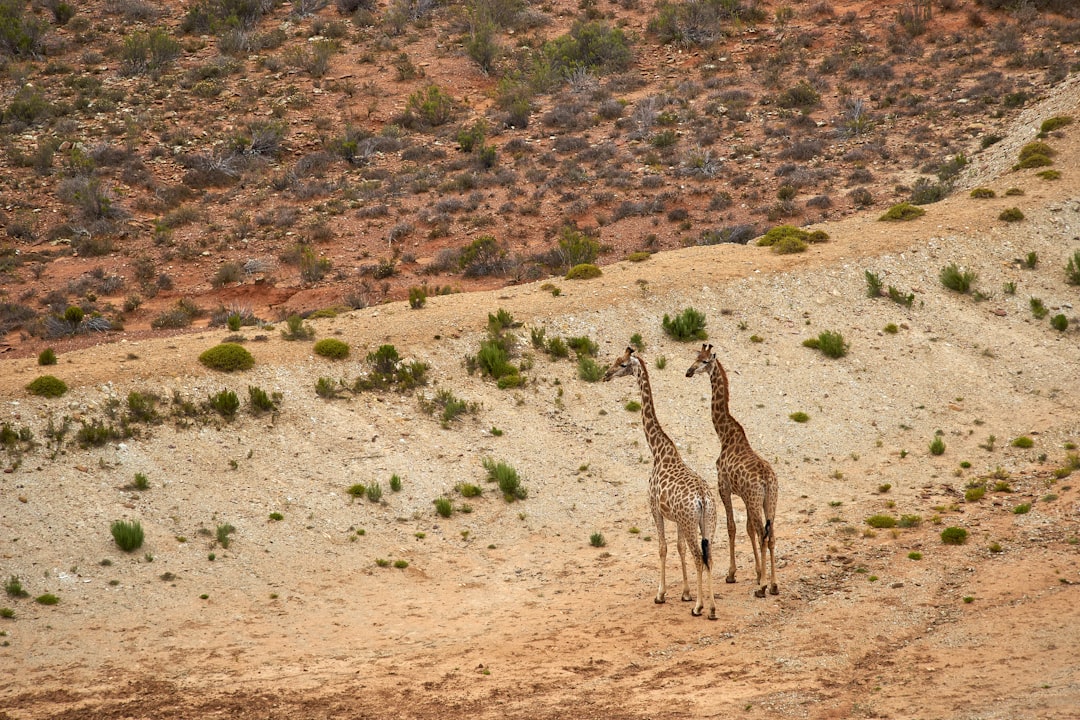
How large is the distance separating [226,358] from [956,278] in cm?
1881

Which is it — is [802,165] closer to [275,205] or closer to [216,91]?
[275,205]

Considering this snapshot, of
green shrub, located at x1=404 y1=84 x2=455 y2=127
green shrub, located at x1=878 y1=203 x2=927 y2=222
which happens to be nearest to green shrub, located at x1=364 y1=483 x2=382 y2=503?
green shrub, located at x1=878 y1=203 x2=927 y2=222

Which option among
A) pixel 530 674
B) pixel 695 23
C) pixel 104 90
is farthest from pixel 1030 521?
pixel 104 90

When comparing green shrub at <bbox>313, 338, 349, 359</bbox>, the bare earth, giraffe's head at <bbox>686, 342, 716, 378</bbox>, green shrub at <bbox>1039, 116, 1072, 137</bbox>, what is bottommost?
the bare earth

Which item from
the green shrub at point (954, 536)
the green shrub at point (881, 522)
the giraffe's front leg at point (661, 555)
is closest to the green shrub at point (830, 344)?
the green shrub at point (881, 522)

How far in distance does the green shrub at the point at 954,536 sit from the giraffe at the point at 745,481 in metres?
3.36

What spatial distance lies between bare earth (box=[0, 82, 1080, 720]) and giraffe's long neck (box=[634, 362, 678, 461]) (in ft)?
8.02

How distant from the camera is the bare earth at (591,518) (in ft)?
47.8

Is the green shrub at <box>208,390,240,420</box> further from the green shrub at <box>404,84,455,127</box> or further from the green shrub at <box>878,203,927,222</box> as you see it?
the green shrub at <box>404,84,455,127</box>

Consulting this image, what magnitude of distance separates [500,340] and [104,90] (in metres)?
35.5

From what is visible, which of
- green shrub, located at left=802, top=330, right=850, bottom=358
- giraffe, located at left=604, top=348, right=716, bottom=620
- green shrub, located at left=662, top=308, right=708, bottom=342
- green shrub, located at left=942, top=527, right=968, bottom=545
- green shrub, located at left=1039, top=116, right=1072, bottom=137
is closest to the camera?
giraffe, located at left=604, top=348, right=716, bottom=620

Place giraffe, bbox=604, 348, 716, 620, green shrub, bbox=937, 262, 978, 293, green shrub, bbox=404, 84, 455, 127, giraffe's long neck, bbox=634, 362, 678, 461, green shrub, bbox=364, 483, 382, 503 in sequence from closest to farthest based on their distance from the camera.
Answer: giraffe, bbox=604, 348, 716, 620 < giraffe's long neck, bbox=634, 362, 678, 461 < green shrub, bbox=364, 483, 382, 503 < green shrub, bbox=937, 262, 978, 293 < green shrub, bbox=404, 84, 455, 127

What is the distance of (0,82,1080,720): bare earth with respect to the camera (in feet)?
47.8

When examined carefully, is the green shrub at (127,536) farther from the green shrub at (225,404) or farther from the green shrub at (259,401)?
the green shrub at (259,401)
